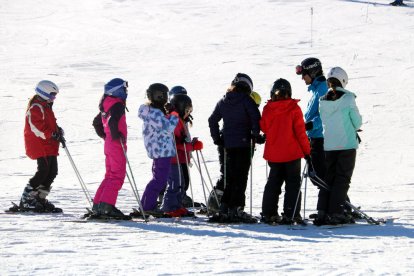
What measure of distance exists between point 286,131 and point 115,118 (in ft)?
5.62

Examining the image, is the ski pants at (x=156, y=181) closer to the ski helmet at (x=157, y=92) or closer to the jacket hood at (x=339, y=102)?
the ski helmet at (x=157, y=92)

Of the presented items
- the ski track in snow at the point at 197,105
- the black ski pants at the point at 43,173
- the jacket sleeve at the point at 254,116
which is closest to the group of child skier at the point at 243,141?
the jacket sleeve at the point at 254,116

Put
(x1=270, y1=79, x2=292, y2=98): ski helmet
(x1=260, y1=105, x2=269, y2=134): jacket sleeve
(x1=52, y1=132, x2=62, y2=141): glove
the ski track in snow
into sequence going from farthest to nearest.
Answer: (x1=52, y1=132, x2=62, y2=141): glove → (x1=260, y1=105, x2=269, y2=134): jacket sleeve → (x1=270, y1=79, x2=292, y2=98): ski helmet → the ski track in snow

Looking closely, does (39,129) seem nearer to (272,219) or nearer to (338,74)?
(272,219)

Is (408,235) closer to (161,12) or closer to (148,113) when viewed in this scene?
(148,113)

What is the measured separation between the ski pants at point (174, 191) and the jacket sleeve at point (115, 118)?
1.02 m

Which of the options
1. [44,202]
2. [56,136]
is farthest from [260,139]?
[44,202]

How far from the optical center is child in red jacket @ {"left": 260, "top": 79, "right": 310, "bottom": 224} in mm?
7871

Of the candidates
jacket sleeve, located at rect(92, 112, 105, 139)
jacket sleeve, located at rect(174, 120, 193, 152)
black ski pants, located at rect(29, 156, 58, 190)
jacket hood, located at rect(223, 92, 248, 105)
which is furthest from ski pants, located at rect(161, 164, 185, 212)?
black ski pants, located at rect(29, 156, 58, 190)

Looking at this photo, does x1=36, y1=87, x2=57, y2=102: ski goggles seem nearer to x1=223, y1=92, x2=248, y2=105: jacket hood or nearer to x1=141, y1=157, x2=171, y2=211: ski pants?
x1=141, y1=157, x2=171, y2=211: ski pants

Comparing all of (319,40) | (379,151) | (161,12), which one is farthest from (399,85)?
(161,12)

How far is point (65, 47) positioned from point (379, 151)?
17.5 metres

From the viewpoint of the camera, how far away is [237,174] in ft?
26.9

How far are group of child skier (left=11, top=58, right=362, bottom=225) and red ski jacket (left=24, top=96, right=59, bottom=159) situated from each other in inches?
0.4
